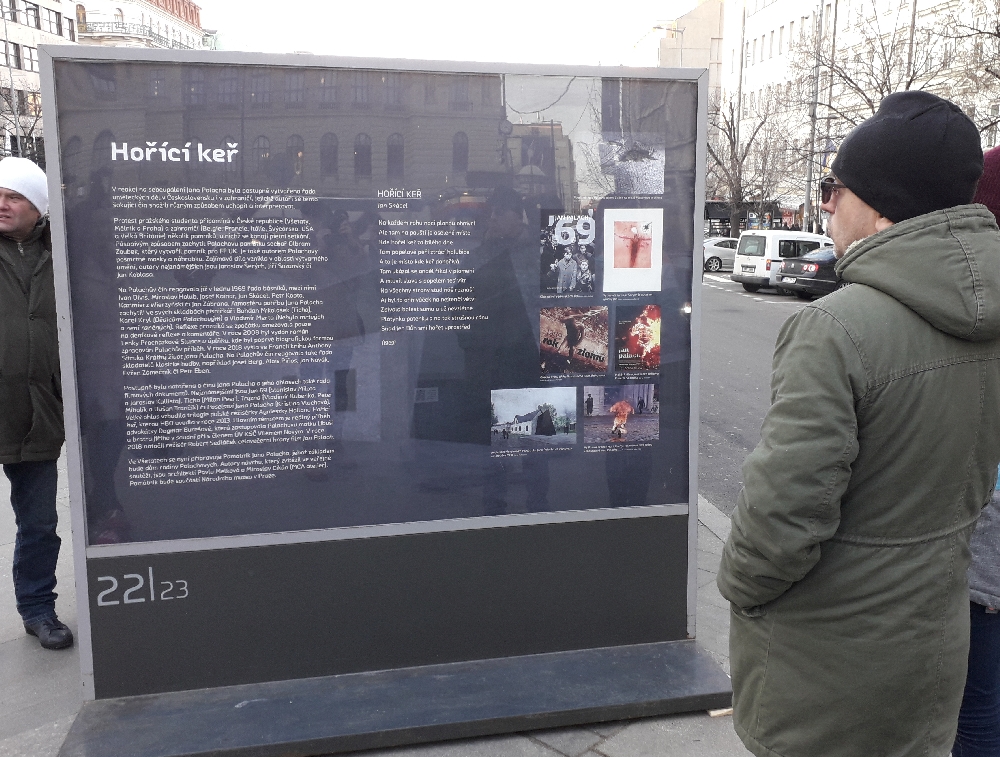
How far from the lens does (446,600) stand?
341 cm

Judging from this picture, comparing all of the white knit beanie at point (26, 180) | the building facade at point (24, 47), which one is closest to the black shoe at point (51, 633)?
the white knit beanie at point (26, 180)

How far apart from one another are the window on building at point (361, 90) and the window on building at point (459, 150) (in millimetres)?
318

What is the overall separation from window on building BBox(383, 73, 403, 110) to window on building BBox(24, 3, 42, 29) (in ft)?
284

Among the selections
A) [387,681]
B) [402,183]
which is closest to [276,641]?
[387,681]

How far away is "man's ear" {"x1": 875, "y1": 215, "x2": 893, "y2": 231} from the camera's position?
1.90m

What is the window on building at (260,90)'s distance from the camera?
9.78 feet

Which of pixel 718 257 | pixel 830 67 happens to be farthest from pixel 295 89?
pixel 718 257

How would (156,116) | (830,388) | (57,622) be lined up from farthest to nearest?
1. (57,622)
2. (156,116)
3. (830,388)

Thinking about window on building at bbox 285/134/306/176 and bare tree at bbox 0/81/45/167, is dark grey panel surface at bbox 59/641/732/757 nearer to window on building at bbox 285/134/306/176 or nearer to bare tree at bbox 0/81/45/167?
window on building at bbox 285/134/306/176

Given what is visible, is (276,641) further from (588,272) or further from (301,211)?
(588,272)

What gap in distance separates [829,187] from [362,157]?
165 cm

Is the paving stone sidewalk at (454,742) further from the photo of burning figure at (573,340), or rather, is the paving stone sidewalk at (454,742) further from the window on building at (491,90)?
the window on building at (491,90)

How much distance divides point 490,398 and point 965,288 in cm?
186

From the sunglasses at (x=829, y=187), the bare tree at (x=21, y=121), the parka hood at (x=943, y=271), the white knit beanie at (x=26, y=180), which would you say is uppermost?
the bare tree at (x=21, y=121)
